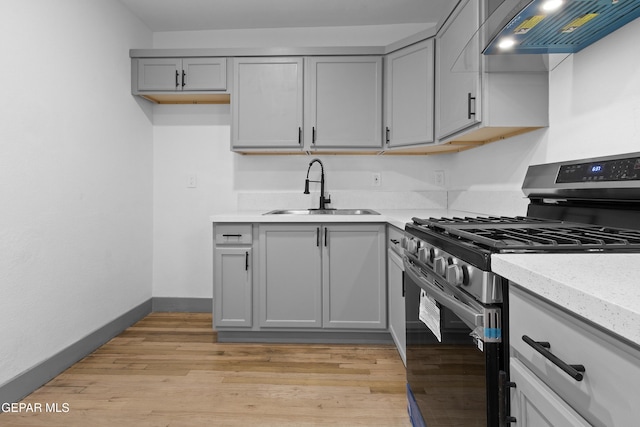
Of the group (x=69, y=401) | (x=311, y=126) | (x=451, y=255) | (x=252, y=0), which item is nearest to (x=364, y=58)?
(x=311, y=126)

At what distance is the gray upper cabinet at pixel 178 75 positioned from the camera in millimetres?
2914

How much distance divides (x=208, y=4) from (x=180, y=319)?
8.09 ft

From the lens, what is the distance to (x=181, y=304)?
3283 mm

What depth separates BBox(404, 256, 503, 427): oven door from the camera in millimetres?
887

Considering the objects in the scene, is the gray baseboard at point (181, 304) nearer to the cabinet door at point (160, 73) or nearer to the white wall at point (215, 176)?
the white wall at point (215, 176)

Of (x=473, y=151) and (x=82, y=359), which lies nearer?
(x=82, y=359)

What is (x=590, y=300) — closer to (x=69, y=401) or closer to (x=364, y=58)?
(x=69, y=401)

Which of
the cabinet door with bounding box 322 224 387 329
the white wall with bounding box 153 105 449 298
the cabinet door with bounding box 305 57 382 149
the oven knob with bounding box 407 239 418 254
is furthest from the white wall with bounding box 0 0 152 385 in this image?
the oven knob with bounding box 407 239 418 254

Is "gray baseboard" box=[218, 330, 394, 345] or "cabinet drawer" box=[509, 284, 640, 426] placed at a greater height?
"cabinet drawer" box=[509, 284, 640, 426]

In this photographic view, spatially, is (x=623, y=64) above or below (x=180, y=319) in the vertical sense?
above

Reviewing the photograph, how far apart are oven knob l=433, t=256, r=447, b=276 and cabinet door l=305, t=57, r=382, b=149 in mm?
1791

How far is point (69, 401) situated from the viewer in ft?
6.11

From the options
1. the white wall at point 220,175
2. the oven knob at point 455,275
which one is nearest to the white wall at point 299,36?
the white wall at point 220,175

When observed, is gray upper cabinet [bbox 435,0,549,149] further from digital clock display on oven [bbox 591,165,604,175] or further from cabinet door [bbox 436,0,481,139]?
digital clock display on oven [bbox 591,165,604,175]
